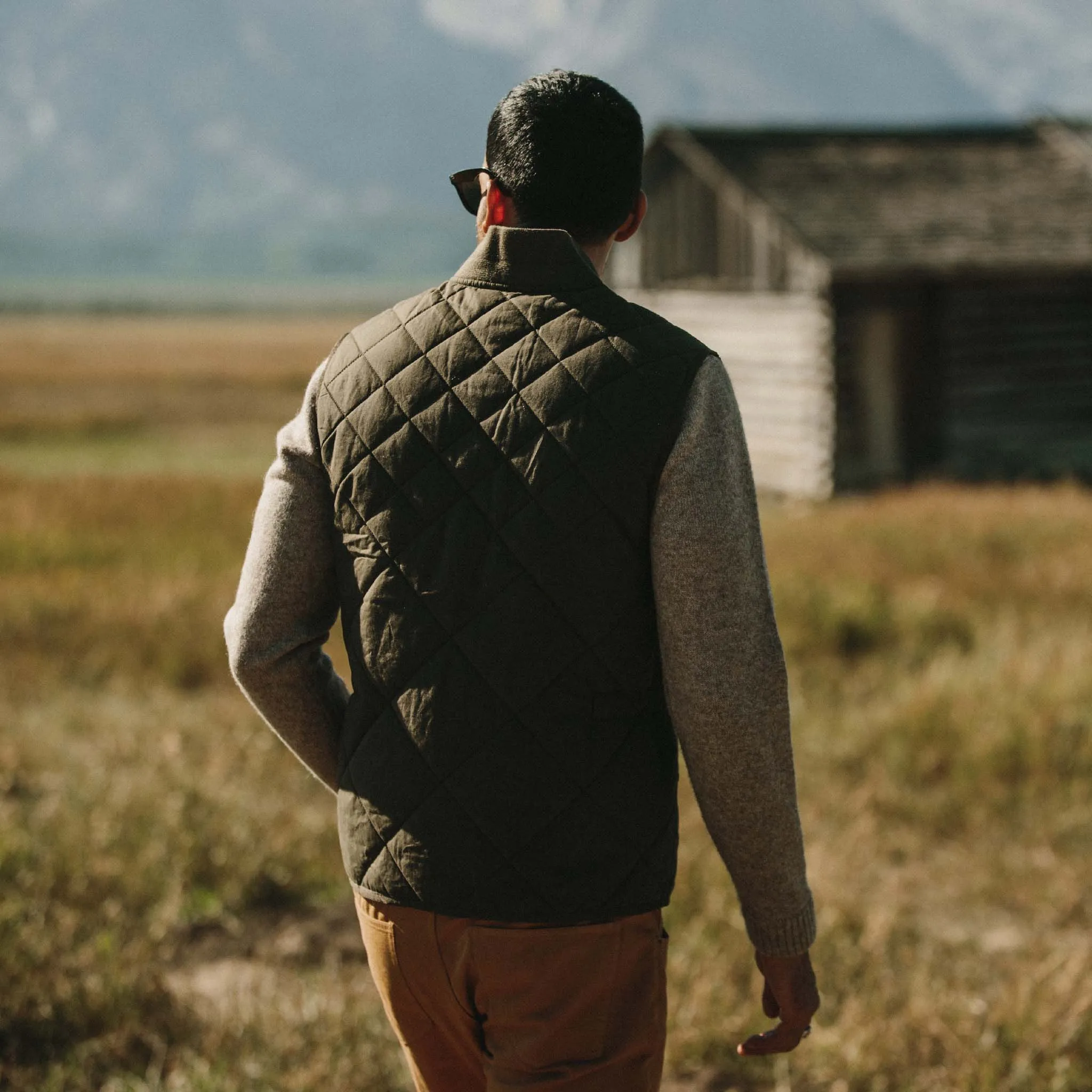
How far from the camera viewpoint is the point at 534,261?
1701 mm

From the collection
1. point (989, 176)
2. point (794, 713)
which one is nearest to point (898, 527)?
point (794, 713)

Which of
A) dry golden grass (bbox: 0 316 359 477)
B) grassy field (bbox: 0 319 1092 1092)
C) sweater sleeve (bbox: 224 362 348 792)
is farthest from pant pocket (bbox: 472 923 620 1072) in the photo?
dry golden grass (bbox: 0 316 359 477)

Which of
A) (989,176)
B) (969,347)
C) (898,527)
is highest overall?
(989,176)

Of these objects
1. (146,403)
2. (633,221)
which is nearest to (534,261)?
(633,221)

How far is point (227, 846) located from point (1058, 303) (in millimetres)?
15493

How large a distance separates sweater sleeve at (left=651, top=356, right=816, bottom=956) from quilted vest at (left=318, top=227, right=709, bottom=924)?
4 centimetres

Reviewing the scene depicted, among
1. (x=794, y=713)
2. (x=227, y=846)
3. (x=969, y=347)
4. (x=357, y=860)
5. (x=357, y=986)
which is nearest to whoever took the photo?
(x=357, y=860)

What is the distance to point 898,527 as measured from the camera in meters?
10.7

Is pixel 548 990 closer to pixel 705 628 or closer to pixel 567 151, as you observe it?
pixel 705 628

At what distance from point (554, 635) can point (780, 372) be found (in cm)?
1536

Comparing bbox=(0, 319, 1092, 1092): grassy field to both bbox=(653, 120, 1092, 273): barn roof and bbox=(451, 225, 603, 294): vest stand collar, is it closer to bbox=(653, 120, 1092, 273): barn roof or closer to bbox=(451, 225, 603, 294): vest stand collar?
bbox=(451, 225, 603, 294): vest stand collar

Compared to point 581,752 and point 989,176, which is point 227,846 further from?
point 989,176

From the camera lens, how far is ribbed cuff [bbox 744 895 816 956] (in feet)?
5.80

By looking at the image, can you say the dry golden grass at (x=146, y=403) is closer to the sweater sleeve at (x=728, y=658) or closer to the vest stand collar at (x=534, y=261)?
the vest stand collar at (x=534, y=261)
